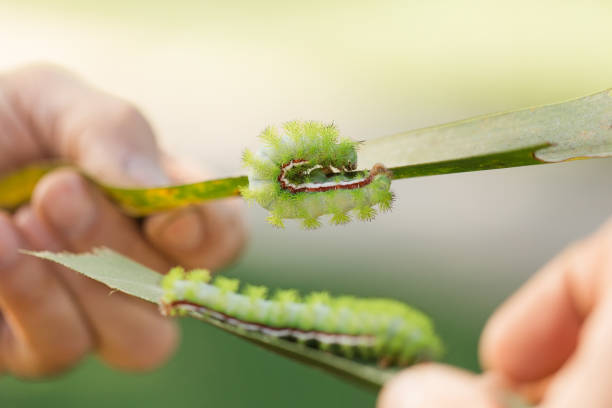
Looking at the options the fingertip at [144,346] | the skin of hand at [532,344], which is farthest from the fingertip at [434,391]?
the fingertip at [144,346]

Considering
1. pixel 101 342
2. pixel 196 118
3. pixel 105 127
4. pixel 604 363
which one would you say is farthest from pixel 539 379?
pixel 196 118

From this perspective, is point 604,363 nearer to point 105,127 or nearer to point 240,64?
point 105,127

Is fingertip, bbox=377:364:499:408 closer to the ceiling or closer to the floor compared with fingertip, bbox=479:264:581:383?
closer to the floor

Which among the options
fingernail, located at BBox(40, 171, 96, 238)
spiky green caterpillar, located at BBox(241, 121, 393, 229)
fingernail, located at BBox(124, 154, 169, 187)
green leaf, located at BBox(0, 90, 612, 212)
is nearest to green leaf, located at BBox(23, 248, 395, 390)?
spiky green caterpillar, located at BBox(241, 121, 393, 229)

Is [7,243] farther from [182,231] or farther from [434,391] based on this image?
[434,391]

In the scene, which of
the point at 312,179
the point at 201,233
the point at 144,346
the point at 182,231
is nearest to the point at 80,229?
the point at 182,231

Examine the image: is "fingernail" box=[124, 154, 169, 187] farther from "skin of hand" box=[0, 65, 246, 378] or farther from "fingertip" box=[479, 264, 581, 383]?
"fingertip" box=[479, 264, 581, 383]
